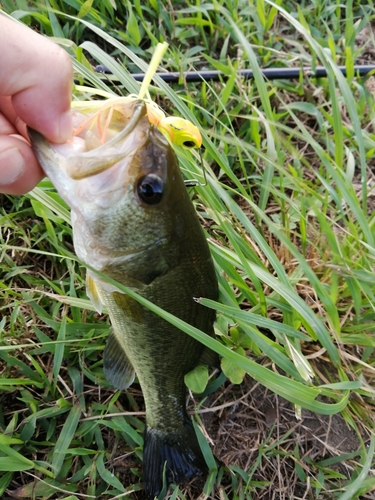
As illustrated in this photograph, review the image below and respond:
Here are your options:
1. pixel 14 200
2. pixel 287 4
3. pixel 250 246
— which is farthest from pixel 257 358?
pixel 287 4

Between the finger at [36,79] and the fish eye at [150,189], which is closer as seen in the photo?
the finger at [36,79]

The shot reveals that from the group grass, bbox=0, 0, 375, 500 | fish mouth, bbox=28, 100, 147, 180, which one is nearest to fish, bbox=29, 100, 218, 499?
fish mouth, bbox=28, 100, 147, 180

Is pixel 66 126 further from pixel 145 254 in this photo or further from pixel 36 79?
pixel 145 254

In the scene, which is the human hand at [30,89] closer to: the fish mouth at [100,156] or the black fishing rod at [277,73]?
the fish mouth at [100,156]

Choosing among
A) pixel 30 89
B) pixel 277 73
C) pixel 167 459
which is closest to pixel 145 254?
pixel 30 89

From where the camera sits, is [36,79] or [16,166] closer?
[36,79]

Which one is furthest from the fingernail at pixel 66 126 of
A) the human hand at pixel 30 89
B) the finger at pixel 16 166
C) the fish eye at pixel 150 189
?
the fish eye at pixel 150 189
